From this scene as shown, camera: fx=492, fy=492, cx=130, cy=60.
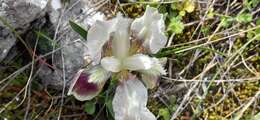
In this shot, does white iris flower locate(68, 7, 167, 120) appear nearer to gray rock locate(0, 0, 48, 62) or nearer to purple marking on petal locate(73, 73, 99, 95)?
purple marking on petal locate(73, 73, 99, 95)

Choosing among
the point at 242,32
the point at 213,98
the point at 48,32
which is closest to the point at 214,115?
the point at 213,98

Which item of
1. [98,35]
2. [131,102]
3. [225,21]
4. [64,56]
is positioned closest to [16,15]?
[64,56]

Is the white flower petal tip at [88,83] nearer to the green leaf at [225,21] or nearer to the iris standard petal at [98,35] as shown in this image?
the iris standard petal at [98,35]

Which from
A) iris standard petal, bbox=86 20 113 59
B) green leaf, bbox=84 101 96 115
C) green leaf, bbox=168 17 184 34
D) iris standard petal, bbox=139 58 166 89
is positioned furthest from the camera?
green leaf, bbox=168 17 184 34

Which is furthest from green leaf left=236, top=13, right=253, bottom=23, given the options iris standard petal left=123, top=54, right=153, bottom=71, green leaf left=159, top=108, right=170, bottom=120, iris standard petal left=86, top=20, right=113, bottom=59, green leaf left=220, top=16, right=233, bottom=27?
iris standard petal left=86, top=20, right=113, bottom=59

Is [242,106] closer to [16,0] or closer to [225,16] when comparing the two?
[225,16]

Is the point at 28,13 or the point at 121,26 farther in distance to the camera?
the point at 28,13
